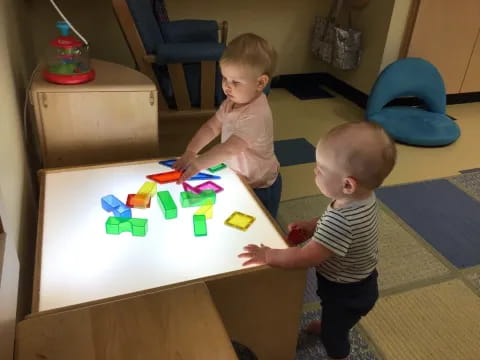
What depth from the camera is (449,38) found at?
3178 mm

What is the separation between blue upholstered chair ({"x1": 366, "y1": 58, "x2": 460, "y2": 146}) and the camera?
8.98 ft

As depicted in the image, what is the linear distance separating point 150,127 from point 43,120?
14.5 inches

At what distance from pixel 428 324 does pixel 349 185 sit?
819 mm

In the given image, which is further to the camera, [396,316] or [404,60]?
[404,60]

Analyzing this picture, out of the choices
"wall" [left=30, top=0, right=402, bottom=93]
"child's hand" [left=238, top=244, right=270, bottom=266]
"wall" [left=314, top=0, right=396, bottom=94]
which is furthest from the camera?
"wall" [left=314, top=0, right=396, bottom=94]

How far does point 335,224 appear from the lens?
0.98m

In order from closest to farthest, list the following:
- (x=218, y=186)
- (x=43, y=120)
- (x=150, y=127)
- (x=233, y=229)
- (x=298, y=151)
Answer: (x=233, y=229), (x=218, y=186), (x=43, y=120), (x=150, y=127), (x=298, y=151)

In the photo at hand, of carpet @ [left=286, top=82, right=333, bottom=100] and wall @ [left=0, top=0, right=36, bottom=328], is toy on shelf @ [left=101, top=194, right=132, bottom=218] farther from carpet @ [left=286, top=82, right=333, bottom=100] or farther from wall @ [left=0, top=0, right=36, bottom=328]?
carpet @ [left=286, top=82, right=333, bottom=100]

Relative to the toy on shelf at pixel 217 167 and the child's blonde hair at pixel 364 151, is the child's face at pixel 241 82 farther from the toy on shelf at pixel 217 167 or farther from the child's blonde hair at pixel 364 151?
the child's blonde hair at pixel 364 151

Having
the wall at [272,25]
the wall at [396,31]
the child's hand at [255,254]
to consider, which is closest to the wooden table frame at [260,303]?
the child's hand at [255,254]

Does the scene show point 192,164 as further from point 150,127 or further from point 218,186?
point 150,127

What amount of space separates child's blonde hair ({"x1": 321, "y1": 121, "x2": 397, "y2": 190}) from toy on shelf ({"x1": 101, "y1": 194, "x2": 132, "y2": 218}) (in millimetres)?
569

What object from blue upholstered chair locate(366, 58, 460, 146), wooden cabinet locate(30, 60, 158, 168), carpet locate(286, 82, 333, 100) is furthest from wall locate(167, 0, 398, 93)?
wooden cabinet locate(30, 60, 158, 168)

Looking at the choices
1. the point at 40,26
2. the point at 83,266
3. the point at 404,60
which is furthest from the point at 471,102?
the point at 83,266
